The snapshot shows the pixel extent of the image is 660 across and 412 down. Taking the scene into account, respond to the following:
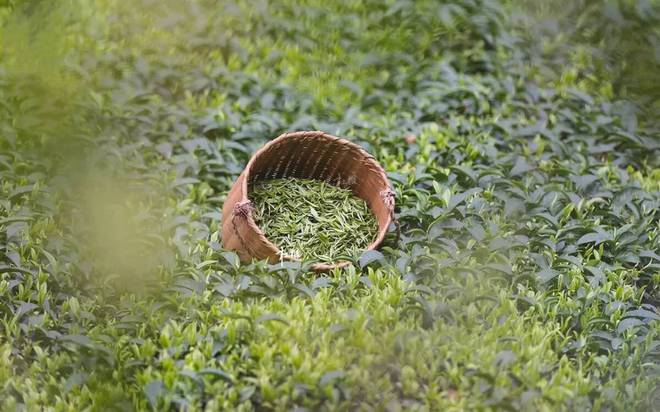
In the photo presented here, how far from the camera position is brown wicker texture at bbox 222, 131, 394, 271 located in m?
4.23

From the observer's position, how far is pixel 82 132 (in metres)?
4.88

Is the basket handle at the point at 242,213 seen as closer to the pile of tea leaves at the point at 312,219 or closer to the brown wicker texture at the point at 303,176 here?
the brown wicker texture at the point at 303,176

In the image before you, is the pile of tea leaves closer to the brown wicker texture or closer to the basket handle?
the brown wicker texture

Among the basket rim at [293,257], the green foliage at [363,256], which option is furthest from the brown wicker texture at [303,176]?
the green foliage at [363,256]

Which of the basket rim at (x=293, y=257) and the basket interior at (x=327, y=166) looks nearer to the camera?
the basket rim at (x=293, y=257)

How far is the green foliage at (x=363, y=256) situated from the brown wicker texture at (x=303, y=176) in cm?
11

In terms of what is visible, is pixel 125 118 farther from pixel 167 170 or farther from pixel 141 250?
pixel 141 250

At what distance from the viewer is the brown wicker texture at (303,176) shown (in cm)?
423

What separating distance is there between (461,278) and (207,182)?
170cm

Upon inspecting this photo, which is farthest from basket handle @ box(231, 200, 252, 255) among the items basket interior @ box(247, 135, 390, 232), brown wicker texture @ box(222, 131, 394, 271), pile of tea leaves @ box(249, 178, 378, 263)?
basket interior @ box(247, 135, 390, 232)

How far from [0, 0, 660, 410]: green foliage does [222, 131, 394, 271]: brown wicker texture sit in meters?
0.11

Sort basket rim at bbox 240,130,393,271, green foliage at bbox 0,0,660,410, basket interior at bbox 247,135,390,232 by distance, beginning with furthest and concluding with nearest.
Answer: basket interior at bbox 247,135,390,232, basket rim at bbox 240,130,393,271, green foliage at bbox 0,0,660,410

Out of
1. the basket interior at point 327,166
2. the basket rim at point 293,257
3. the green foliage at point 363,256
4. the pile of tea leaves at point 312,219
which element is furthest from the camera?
the basket interior at point 327,166

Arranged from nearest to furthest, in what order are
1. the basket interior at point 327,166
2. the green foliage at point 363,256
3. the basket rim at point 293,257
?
1. the green foliage at point 363,256
2. the basket rim at point 293,257
3. the basket interior at point 327,166
